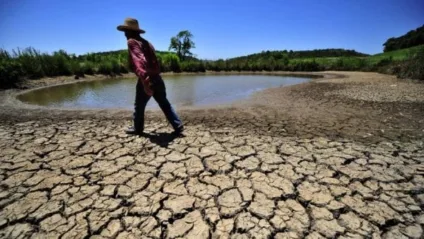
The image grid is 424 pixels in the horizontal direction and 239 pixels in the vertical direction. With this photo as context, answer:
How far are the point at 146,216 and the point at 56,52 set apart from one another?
15.0 meters

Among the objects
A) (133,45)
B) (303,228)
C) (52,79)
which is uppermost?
(133,45)

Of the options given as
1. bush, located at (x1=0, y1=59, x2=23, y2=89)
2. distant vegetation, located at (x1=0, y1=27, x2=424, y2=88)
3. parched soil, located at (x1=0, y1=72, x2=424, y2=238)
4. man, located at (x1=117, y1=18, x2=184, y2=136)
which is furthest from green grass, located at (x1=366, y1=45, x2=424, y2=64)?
bush, located at (x1=0, y1=59, x2=23, y2=89)

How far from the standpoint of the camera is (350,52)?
162ft

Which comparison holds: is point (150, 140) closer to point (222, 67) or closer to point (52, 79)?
point (52, 79)

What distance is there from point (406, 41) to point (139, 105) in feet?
179

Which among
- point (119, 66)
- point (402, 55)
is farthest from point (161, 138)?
point (402, 55)

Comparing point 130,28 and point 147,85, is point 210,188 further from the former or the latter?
point 130,28

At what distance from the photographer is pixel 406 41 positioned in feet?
133

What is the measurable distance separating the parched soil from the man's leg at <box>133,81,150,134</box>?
230 mm

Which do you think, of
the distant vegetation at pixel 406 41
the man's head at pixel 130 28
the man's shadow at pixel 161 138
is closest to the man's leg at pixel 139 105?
the man's shadow at pixel 161 138

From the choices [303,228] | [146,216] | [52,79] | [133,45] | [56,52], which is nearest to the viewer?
[303,228]

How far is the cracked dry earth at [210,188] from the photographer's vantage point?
5.24 ft

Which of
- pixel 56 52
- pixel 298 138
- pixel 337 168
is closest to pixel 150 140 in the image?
pixel 298 138

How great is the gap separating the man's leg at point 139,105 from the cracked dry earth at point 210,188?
0.23 m
